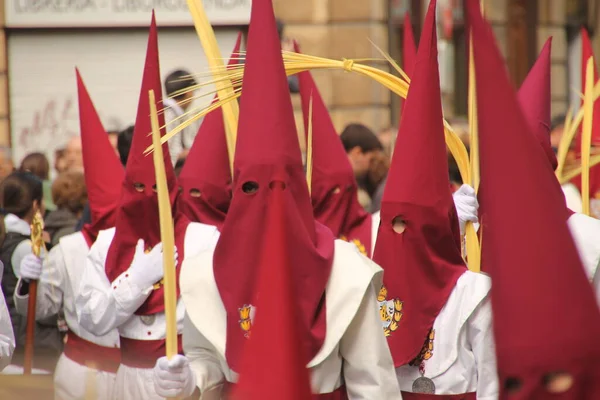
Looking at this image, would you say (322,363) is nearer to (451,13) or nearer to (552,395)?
(552,395)

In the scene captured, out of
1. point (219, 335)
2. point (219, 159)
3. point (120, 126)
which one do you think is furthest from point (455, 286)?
point (120, 126)

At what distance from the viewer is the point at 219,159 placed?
6.69 metres

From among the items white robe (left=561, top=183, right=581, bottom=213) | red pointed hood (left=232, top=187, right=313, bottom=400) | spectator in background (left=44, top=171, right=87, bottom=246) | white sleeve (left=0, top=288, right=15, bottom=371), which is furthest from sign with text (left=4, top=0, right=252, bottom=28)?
red pointed hood (left=232, top=187, right=313, bottom=400)

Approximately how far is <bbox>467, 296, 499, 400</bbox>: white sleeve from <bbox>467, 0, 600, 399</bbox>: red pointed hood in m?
1.55

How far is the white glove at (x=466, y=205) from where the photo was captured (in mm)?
5316

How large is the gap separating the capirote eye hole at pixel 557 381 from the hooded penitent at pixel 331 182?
3.97 metres

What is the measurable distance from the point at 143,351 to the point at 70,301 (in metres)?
0.89

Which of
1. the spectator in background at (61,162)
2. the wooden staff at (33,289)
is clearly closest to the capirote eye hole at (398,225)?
the wooden staff at (33,289)

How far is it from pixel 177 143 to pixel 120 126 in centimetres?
426

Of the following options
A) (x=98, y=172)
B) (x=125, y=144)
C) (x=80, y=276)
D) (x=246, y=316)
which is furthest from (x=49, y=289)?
(x=246, y=316)

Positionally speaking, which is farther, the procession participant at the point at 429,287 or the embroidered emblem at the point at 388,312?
the embroidered emblem at the point at 388,312

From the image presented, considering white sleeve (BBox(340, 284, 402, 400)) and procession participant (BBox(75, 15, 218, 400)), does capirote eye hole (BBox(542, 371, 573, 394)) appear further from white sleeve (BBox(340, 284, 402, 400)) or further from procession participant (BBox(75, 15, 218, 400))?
procession participant (BBox(75, 15, 218, 400))

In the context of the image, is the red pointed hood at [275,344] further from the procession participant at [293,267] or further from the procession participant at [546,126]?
the procession participant at [546,126]

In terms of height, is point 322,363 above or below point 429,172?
below
